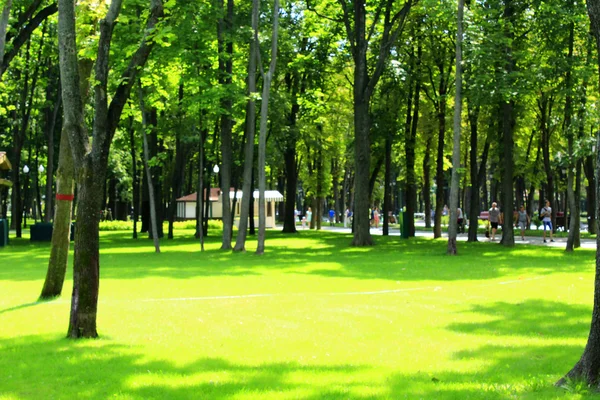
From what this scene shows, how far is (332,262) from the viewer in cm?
2220

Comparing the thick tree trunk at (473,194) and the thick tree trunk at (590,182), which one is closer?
the thick tree trunk at (473,194)

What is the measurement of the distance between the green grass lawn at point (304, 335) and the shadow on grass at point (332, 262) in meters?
0.27

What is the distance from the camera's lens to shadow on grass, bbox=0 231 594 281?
60.8 feet

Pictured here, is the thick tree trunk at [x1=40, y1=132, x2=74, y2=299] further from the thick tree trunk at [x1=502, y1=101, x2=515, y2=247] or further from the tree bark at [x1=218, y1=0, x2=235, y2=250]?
the thick tree trunk at [x1=502, y1=101, x2=515, y2=247]

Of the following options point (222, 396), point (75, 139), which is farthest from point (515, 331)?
point (75, 139)

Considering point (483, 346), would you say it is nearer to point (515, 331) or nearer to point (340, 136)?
point (515, 331)

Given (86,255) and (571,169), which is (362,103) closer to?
(571,169)

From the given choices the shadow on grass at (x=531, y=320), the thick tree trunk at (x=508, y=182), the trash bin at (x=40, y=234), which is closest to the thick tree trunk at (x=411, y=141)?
the thick tree trunk at (x=508, y=182)

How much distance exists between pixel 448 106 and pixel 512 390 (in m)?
33.4

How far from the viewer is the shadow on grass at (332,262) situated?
1853 centimetres

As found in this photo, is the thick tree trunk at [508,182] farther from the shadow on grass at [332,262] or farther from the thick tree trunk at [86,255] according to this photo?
the thick tree trunk at [86,255]

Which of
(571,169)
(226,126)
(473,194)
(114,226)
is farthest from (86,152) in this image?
(114,226)

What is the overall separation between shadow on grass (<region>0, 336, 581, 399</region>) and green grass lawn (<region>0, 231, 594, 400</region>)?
2cm

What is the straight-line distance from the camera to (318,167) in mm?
51656
